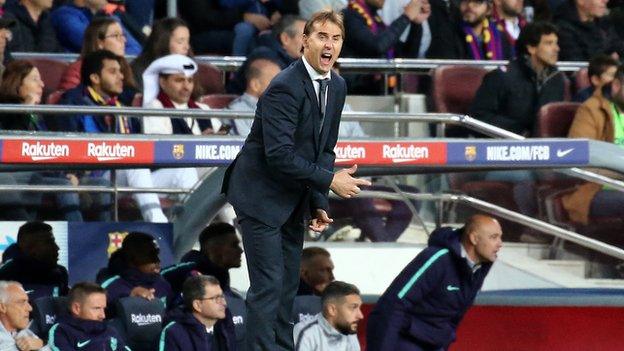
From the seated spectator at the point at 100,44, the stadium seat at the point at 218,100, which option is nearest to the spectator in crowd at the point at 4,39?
the seated spectator at the point at 100,44

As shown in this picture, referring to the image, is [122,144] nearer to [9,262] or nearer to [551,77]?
[9,262]

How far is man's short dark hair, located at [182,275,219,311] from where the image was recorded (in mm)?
10172

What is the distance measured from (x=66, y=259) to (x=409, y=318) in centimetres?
217

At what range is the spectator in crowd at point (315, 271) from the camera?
11258mm

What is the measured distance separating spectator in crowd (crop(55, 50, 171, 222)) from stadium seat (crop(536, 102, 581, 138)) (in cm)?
301

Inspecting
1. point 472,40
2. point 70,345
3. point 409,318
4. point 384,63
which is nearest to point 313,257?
point 409,318

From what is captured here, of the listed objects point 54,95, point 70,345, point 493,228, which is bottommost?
point 70,345

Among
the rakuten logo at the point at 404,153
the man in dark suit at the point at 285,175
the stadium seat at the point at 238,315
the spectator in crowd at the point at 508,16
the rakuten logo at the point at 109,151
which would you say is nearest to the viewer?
the man in dark suit at the point at 285,175

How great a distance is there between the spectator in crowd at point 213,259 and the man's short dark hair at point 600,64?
3.67 metres

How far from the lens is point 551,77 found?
13508mm

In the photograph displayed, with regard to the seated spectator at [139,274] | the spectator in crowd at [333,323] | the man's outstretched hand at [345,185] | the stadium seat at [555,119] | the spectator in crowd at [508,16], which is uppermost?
the spectator in crowd at [508,16]

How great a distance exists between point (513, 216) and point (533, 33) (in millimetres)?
2376

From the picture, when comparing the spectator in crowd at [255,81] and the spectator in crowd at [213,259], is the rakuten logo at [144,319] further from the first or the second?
the spectator in crowd at [255,81]

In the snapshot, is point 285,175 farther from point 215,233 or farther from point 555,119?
point 555,119
